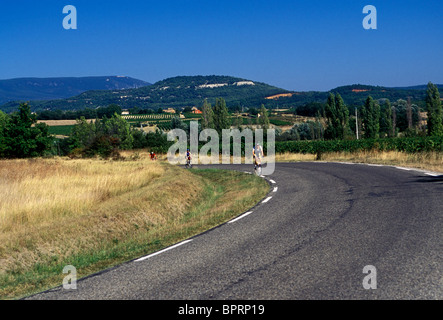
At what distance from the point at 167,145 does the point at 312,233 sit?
170 feet

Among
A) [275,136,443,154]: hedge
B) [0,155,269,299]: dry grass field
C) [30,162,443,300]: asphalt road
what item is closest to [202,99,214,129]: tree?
[275,136,443,154]: hedge

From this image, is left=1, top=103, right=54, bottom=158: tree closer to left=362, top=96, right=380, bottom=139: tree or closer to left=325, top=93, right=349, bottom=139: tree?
left=325, top=93, right=349, bottom=139: tree

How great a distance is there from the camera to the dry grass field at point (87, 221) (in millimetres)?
8422

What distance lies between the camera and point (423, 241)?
7.33 m

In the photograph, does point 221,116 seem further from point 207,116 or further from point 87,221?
point 87,221

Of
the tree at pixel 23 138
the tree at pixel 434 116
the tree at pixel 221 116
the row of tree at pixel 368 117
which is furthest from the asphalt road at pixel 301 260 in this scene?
the tree at pixel 221 116

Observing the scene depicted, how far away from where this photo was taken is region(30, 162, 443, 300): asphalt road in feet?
17.4

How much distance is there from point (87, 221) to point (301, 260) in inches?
256

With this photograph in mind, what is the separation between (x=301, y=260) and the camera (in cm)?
660

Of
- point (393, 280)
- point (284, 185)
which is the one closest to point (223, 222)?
point (393, 280)

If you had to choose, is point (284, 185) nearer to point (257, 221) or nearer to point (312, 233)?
point (257, 221)

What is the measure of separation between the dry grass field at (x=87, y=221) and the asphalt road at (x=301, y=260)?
109cm

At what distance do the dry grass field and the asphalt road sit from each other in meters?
1.09

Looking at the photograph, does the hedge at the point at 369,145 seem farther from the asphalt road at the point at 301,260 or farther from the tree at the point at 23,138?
the tree at the point at 23,138
